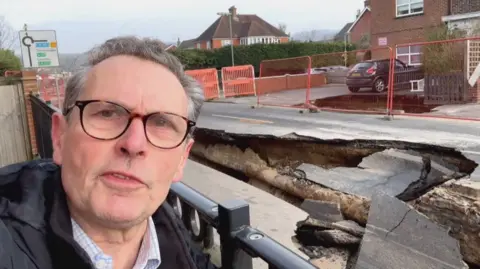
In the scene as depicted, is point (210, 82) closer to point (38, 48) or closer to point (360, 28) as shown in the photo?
point (38, 48)

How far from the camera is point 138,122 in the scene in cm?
131

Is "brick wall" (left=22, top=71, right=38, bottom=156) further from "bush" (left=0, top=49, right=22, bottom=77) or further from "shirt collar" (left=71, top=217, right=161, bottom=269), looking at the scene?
"shirt collar" (left=71, top=217, right=161, bottom=269)

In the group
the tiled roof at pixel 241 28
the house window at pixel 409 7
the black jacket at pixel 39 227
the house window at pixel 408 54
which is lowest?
the black jacket at pixel 39 227

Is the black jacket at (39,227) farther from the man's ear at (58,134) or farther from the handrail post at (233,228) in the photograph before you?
the handrail post at (233,228)

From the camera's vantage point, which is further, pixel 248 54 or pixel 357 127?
pixel 248 54

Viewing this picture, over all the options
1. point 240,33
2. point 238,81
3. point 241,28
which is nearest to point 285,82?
point 238,81

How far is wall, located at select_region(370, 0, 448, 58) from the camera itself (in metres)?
20.4

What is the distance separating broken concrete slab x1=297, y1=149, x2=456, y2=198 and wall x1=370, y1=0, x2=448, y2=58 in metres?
15.8

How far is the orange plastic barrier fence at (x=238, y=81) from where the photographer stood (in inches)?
763

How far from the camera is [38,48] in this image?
9.45 meters

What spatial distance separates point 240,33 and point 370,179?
60.4m

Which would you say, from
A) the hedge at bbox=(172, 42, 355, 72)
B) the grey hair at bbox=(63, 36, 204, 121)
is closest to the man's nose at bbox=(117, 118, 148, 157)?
the grey hair at bbox=(63, 36, 204, 121)

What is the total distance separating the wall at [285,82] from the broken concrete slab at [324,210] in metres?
14.6

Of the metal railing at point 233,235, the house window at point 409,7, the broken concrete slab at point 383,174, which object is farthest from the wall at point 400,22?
the metal railing at point 233,235
